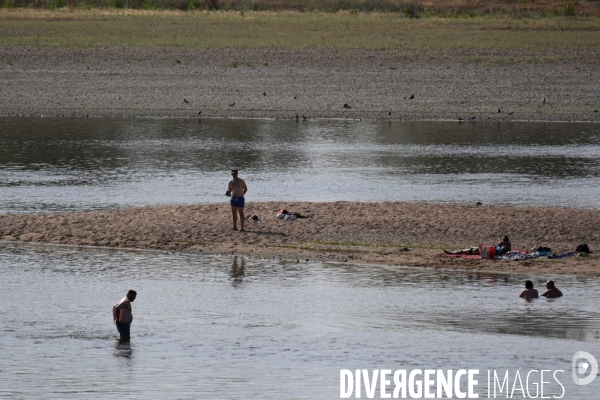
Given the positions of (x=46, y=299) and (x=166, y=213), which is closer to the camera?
(x=46, y=299)

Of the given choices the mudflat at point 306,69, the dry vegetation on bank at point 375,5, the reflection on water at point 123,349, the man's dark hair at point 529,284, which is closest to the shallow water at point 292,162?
the mudflat at point 306,69

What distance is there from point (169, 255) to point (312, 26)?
148 feet

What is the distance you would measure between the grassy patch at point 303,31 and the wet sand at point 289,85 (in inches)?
84.9

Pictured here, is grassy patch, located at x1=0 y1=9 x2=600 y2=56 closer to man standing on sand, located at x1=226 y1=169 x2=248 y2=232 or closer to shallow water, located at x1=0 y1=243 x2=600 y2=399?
man standing on sand, located at x1=226 y1=169 x2=248 y2=232

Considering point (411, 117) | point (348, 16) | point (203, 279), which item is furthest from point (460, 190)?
point (348, 16)

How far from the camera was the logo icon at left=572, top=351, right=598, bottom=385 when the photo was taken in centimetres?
1312

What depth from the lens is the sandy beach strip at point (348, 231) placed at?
748 inches

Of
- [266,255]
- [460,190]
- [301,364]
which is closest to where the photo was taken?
[301,364]

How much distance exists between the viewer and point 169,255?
19469mm

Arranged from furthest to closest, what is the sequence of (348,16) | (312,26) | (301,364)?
(348,16) < (312,26) < (301,364)

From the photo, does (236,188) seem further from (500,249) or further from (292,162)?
(292,162)

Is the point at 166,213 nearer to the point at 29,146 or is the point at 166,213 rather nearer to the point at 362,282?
the point at 362,282

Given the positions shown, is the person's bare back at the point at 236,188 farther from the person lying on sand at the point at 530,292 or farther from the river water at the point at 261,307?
the person lying on sand at the point at 530,292

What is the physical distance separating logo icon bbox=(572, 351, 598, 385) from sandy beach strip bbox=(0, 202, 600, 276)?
4426 mm
